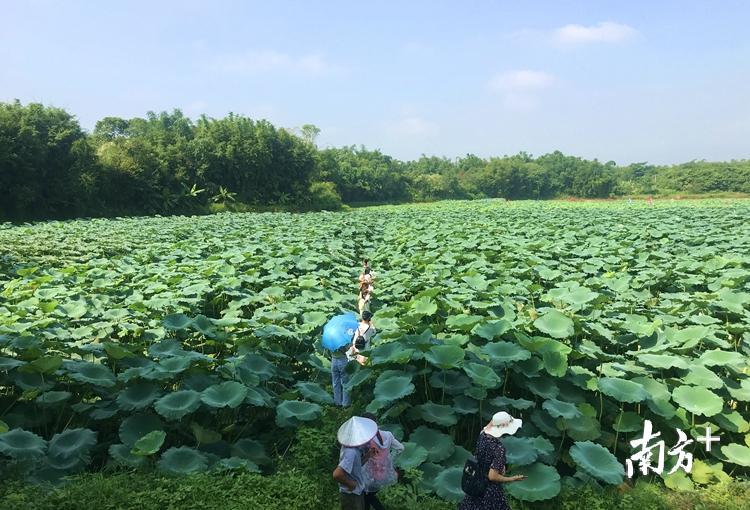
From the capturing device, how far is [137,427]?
4.10 m

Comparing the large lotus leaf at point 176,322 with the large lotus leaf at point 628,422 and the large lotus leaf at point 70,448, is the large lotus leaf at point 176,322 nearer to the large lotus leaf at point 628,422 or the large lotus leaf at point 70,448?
the large lotus leaf at point 70,448

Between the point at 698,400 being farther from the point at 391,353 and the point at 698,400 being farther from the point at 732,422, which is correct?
the point at 391,353

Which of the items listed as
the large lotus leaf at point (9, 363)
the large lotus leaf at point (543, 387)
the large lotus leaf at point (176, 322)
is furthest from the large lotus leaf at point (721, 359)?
the large lotus leaf at point (9, 363)

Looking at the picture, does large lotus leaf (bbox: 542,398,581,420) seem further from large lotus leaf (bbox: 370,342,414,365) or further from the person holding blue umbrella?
the person holding blue umbrella

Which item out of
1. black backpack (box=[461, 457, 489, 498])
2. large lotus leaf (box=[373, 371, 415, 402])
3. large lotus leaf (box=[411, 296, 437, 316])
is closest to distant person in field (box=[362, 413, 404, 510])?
black backpack (box=[461, 457, 489, 498])

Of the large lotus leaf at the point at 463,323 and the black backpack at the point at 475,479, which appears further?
the large lotus leaf at the point at 463,323

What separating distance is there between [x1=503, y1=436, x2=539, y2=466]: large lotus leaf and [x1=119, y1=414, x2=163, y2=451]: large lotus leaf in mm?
2798

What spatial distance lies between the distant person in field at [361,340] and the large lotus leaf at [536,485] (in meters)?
2.10

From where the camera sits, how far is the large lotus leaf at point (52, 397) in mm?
4309

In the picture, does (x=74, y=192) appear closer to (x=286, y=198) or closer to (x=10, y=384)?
(x=286, y=198)

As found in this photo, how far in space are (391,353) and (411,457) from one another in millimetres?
1187

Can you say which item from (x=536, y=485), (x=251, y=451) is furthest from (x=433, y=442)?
(x=251, y=451)

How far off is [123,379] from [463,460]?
293 centimetres

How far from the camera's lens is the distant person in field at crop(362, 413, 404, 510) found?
10.3 ft
